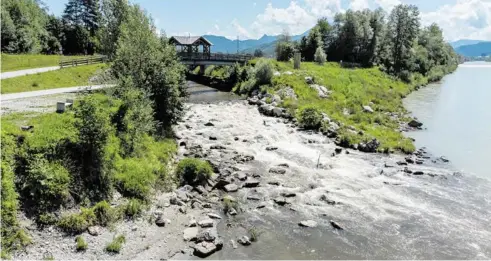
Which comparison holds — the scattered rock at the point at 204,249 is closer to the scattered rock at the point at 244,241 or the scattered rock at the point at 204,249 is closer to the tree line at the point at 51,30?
the scattered rock at the point at 244,241

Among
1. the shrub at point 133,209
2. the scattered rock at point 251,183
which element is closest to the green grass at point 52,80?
the shrub at point 133,209

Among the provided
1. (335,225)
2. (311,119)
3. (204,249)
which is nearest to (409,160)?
(311,119)

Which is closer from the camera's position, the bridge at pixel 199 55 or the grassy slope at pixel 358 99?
the grassy slope at pixel 358 99

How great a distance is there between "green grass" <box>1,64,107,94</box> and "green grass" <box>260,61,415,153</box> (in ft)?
82.4

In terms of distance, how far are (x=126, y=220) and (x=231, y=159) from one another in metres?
10.8

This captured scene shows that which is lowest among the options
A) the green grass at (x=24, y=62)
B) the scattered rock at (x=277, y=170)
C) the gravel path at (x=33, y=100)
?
the scattered rock at (x=277, y=170)

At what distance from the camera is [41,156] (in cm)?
1611

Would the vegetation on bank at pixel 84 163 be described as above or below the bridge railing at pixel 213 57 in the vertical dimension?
below

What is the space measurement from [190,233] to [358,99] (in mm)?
38178

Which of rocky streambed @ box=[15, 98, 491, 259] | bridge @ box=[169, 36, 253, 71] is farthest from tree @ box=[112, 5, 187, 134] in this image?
bridge @ box=[169, 36, 253, 71]

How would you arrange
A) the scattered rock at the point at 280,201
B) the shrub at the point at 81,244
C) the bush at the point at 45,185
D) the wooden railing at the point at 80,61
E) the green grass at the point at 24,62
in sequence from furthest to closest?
1. the wooden railing at the point at 80,61
2. the green grass at the point at 24,62
3. the scattered rock at the point at 280,201
4. the bush at the point at 45,185
5. the shrub at the point at 81,244

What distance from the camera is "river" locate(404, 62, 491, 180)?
97.2ft

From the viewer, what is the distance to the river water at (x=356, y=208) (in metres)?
15.8

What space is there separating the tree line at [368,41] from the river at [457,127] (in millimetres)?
21402
